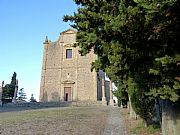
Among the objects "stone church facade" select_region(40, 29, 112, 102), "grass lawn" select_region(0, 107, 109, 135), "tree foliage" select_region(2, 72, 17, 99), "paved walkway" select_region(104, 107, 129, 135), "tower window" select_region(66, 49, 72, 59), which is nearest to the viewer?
"grass lawn" select_region(0, 107, 109, 135)

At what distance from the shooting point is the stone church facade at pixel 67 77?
41.1 m

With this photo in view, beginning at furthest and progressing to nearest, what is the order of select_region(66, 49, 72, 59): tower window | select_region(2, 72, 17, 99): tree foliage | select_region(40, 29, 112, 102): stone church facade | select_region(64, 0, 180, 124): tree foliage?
select_region(2, 72, 17, 99): tree foliage
select_region(66, 49, 72, 59): tower window
select_region(40, 29, 112, 102): stone church facade
select_region(64, 0, 180, 124): tree foliage

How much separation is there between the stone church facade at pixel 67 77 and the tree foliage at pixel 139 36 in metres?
34.3

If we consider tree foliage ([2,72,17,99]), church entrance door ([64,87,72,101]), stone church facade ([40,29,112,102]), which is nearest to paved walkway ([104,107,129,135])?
stone church facade ([40,29,112,102])

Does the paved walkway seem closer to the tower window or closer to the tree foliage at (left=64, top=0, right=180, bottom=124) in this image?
the tree foliage at (left=64, top=0, right=180, bottom=124)

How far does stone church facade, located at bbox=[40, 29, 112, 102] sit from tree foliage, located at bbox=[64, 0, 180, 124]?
34.3 metres

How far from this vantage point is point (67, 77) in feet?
139

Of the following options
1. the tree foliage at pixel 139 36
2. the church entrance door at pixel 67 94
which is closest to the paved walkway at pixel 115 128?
the tree foliage at pixel 139 36

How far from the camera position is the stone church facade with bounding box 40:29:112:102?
41.1m

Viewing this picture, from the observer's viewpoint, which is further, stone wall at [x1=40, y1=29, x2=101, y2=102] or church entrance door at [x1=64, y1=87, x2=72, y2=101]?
church entrance door at [x1=64, y1=87, x2=72, y2=101]

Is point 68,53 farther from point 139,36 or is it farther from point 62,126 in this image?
point 139,36

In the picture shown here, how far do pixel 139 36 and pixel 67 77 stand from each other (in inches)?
1501

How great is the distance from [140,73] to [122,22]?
185 cm

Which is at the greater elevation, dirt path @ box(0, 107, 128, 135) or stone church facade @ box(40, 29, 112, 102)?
stone church facade @ box(40, 29, 112, 102)
